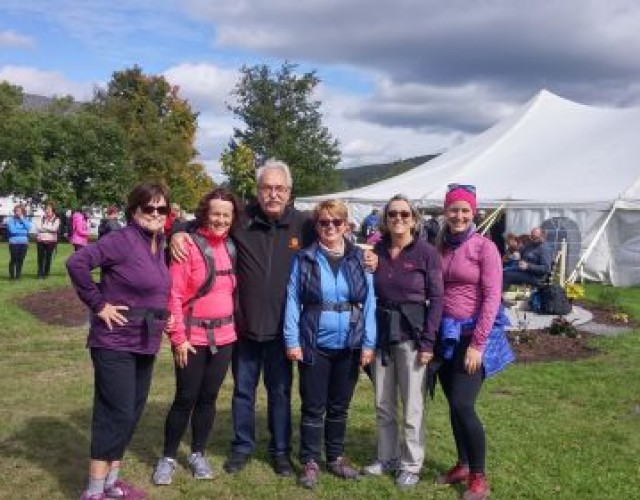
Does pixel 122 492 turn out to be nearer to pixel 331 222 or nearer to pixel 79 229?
pixel 331 222

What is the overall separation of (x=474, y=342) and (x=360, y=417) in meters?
2.09

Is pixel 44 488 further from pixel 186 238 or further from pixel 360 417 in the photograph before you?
pixel 360 417

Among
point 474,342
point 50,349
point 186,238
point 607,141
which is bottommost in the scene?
point 50,349

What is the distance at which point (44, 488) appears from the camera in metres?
4.61

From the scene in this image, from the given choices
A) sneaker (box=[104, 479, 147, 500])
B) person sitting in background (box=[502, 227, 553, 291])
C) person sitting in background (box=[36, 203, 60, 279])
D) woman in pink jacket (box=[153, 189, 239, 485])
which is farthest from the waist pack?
person sitting in background (box=[36, 203, 60, 279])

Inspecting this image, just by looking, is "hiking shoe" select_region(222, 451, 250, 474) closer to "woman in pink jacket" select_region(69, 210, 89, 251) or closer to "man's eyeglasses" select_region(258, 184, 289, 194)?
"man's eyeglasses" select_region(258, 184, 289, 194)

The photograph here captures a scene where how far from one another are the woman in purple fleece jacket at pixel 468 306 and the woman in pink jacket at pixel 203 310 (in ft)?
4.20

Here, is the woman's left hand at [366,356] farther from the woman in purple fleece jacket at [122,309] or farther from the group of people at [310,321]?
the woman in purple fleece jacket at [122,309]

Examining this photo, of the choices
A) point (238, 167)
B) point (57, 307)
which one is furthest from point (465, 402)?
point (238, 167)

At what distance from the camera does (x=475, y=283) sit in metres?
4.47

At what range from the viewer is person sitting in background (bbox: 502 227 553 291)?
1282cm

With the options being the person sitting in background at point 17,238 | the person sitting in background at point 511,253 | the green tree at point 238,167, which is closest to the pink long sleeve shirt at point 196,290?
the person sitting in background at point 511,253

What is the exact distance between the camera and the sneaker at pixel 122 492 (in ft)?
14.4

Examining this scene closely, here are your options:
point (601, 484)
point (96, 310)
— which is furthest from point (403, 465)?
point (96, 310)
